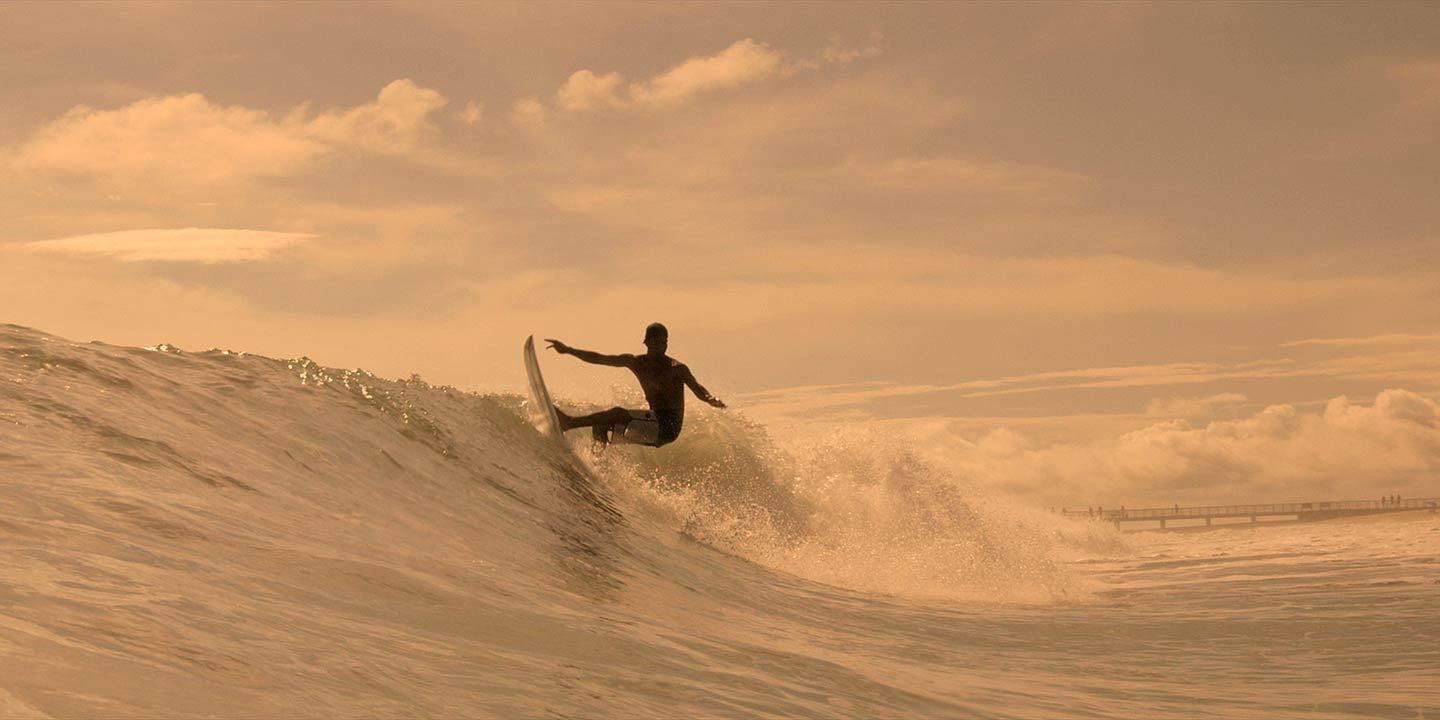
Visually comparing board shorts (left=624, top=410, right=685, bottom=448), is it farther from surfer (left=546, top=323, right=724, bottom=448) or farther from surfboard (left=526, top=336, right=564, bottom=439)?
surfboard (left=526, top=336, right=564, bottom=439)

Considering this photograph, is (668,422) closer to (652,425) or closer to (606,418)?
(652,425)

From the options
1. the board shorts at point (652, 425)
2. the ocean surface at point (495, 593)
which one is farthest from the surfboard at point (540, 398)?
the board shorts at point (652, 425)

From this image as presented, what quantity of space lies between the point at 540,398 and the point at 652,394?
1.50 meters

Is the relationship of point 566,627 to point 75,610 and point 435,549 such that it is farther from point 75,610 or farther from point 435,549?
point 75,610

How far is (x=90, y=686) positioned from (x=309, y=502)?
4264 mm

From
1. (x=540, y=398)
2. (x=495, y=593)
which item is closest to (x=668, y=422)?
(x=540, y=398)

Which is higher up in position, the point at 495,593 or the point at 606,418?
the point at 606,418

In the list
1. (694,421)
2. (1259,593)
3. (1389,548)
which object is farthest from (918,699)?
(1389,548)

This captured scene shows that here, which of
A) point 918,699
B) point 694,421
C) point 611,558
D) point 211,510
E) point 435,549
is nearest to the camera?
point 918,699

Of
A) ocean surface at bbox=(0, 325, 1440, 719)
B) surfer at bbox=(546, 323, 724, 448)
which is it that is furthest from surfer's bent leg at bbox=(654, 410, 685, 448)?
ocean surface at bbox=(0, 325, 1440, 719)

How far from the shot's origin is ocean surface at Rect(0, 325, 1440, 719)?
4.15 metres

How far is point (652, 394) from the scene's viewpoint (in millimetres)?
12867

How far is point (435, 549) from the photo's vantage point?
7391 millimetres

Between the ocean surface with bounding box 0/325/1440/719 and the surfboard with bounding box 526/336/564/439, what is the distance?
0.25 m
